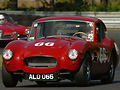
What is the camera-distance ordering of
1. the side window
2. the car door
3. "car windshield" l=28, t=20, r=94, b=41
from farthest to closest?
the side window < "car windshield" l=28, t=20, r=94, b=41 < the car door

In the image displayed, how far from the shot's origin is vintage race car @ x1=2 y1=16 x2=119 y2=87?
26.9ft

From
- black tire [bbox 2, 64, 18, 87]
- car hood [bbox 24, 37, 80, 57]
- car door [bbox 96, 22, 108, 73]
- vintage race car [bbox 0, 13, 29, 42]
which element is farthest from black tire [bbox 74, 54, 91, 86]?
vintage race car [bbox 0, 13, 29, 42]

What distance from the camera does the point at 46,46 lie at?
842 centimetres

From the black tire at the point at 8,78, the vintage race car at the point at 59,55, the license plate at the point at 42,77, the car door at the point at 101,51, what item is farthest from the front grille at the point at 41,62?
the car door at the point at 101,51

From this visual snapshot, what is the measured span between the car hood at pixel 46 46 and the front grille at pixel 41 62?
10 cm

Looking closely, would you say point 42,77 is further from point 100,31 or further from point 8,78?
point 100,31

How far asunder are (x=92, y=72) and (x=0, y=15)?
13.9m

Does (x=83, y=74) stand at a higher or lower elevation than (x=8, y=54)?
lower

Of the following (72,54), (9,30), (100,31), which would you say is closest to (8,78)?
(72,54)

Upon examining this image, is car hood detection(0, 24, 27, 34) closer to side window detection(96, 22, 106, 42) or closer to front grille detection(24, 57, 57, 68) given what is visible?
side window detection(96, 22, 106, 42)

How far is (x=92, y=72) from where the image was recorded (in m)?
8.84

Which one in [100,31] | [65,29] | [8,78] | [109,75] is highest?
[65,29]

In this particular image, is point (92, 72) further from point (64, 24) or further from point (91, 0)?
point (91, 0)

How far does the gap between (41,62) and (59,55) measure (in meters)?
0.34
